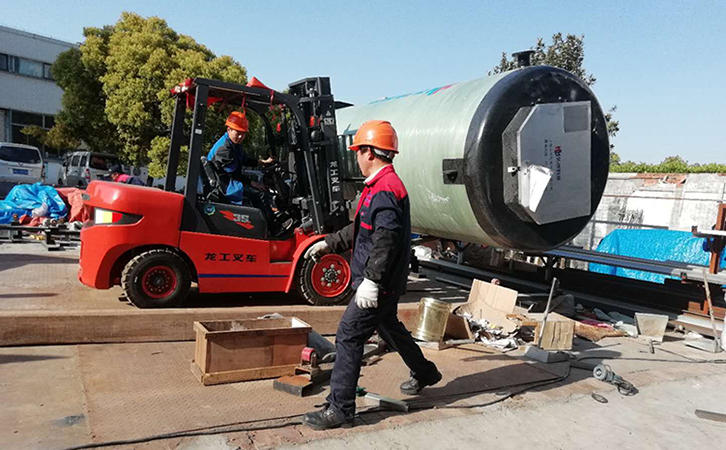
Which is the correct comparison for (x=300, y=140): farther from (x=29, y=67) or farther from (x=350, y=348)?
(x=29, y=67)

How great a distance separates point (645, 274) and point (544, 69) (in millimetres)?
6046

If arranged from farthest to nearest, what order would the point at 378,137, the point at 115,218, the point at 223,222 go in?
1. the point at 223,222
2. the point at 115,218
3. the point at 378,137

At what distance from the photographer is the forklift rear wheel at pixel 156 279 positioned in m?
5.73

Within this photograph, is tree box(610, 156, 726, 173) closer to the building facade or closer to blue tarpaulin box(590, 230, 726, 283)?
blue tarpaulin box(590, 230, 726, 283)

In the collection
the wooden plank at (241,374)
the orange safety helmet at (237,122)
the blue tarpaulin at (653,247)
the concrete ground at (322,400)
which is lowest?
the concrete ground at (322,400)

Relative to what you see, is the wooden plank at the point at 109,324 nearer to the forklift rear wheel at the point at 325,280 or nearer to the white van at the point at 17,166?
the forklift rear wheel at the point at 325,280

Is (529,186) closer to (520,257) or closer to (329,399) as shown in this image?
(329,399)

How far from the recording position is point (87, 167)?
19.6m

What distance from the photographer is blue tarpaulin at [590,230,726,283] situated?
1074cm

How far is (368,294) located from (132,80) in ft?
59.4

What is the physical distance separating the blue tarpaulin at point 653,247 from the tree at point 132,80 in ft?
39.5

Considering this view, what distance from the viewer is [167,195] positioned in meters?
5.89

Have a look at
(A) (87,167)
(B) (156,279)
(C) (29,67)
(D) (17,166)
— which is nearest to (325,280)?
(B) (156,279)

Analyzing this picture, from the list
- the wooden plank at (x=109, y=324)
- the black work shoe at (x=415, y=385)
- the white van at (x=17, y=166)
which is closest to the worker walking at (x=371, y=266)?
the black work shoe at (x=415, y=385)
